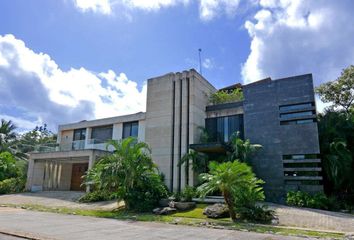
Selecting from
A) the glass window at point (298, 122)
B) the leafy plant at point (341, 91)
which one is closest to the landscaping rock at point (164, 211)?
the glass window at point (298, 122)

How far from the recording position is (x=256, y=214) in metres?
12.8

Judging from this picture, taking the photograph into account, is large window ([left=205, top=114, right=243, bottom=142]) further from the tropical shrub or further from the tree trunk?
the tree trunk

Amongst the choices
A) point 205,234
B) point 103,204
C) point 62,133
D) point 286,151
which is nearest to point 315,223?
point 205,234

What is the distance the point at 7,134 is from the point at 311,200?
32.3 m

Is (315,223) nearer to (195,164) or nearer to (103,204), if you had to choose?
(195,164)

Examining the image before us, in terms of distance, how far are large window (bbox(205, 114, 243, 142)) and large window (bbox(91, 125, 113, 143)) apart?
10.2 metres

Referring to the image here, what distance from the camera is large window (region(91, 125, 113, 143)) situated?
2786 centimetres

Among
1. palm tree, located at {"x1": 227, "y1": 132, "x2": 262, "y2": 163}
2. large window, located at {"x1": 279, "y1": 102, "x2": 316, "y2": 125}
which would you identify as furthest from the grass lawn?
large window, located at {"x1": 279, "y1": 102, "x2": 316, "y2": 125}

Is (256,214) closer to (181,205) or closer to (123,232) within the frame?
(181,205)

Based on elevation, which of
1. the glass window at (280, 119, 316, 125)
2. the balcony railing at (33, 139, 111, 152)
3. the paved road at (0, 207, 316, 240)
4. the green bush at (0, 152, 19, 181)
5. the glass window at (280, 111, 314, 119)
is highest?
the glass window at (280, 111, 314, 119)

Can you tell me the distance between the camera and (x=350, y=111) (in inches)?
810

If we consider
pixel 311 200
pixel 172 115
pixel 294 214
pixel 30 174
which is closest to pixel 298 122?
pixel 311 200

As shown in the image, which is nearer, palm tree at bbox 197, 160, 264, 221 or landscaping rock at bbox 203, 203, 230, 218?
Answer: palm tree at bbox 197, 160, 264, 221

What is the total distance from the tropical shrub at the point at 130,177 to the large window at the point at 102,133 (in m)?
10.4
